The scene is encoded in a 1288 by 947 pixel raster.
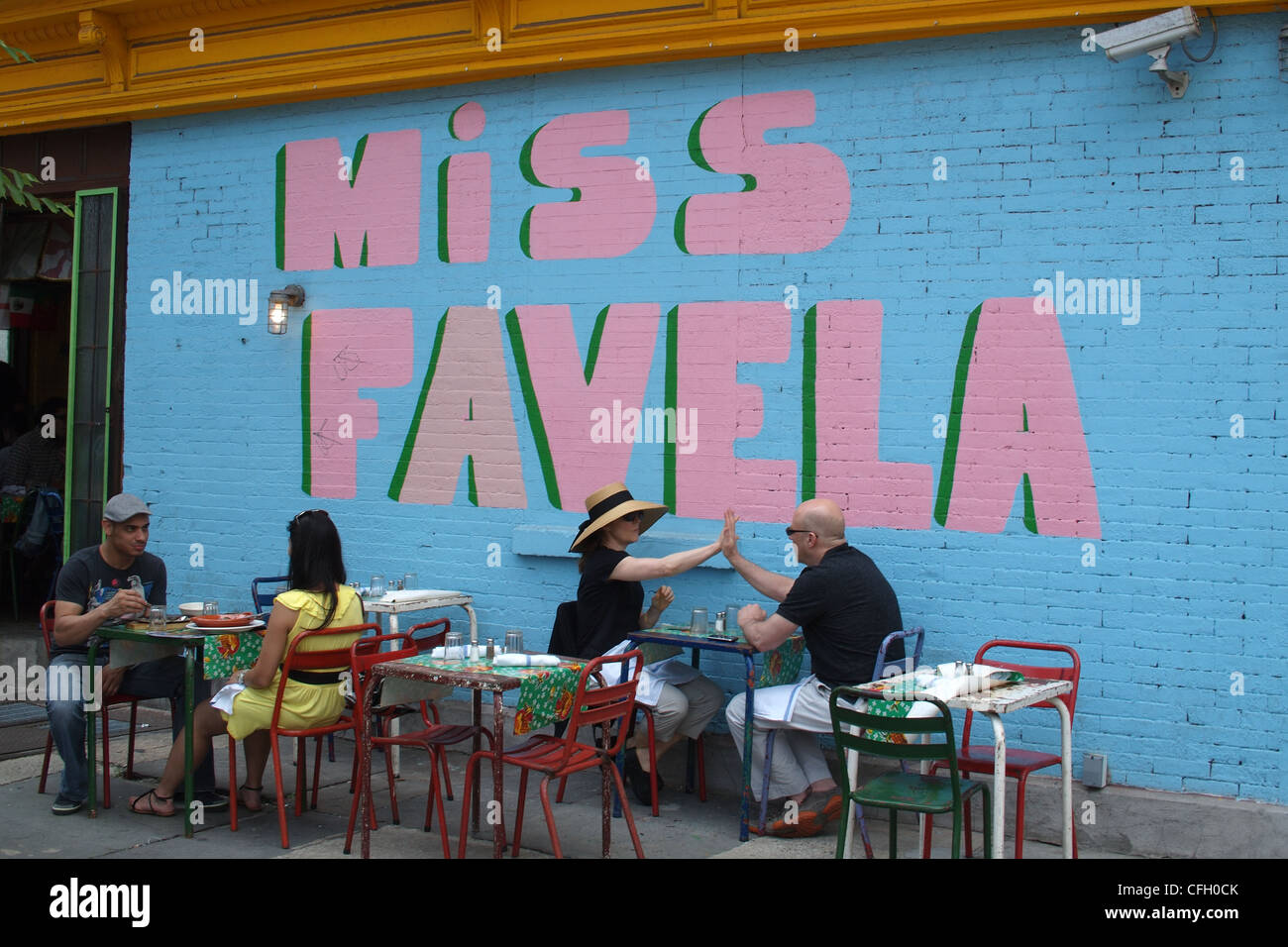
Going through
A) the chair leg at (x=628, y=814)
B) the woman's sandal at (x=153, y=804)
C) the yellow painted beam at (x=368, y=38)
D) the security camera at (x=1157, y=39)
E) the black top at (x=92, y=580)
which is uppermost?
the yellow painted beam at (x=368, y=38)

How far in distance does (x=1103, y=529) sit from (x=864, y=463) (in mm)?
1305

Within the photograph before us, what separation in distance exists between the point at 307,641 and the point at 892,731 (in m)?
2.88

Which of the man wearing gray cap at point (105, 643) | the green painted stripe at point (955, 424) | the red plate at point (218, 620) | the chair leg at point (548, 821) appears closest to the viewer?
the chair leg at point (548, 821)

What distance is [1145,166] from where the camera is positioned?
6.11m

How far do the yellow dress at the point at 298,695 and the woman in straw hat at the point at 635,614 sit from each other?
4.39 ft

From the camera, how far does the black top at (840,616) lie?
588 centimetres

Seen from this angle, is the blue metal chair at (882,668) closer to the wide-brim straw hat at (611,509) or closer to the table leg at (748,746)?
the table leg at (748,746)

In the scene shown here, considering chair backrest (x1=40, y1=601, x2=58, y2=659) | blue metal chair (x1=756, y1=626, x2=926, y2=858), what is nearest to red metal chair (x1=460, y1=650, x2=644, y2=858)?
blue metal chair (x1=756, y1=626, x2=926, y2=858)

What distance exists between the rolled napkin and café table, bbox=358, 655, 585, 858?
4 centimetres

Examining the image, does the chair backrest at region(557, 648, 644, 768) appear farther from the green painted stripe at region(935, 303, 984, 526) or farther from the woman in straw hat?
the green painted stripe at region(935, 303, 984, 526)

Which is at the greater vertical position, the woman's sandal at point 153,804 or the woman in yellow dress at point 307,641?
the woman in yellow dress at point 307,641

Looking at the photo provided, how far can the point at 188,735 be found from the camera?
6.02 meters

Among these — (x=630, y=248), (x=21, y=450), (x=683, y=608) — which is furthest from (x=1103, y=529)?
(x=21, y=450)

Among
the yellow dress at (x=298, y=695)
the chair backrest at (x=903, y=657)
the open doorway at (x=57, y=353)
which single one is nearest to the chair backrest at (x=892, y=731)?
the chair backrest at (x=903, y=657)
